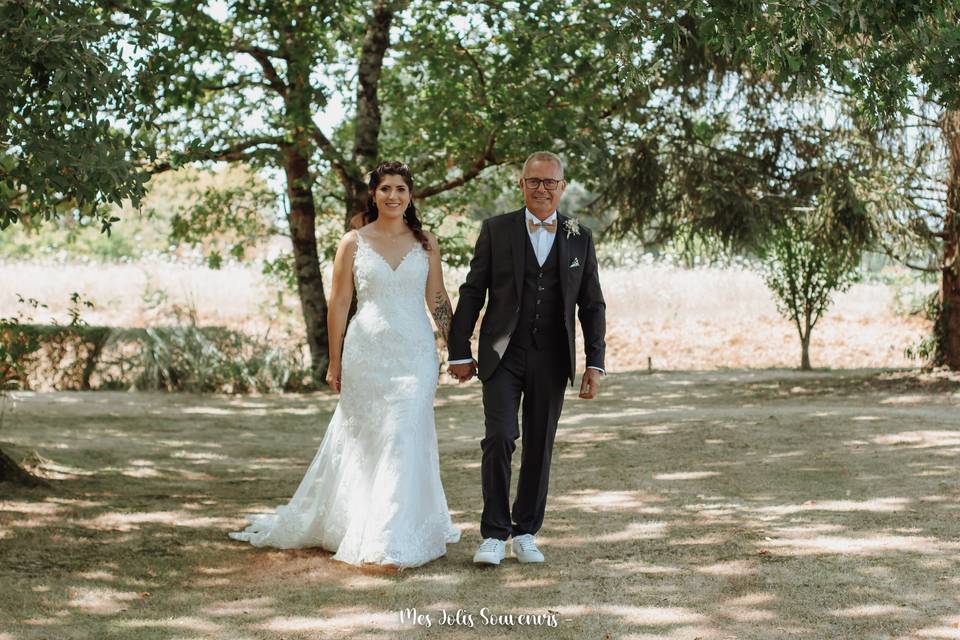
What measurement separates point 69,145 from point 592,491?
166 inches

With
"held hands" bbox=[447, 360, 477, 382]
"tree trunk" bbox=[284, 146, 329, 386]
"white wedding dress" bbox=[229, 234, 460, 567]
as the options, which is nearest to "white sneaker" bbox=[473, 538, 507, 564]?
"white wedding dress" bbox=[229, 234, 460, 567]

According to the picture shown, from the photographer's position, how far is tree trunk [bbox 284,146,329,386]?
1694 cm

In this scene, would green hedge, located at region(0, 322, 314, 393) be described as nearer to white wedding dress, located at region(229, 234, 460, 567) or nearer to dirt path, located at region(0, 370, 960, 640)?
dirt path, located at region(0, 370, 960, 640)

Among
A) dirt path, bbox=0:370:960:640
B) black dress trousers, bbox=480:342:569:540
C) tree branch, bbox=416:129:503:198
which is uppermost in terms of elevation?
tree branch, bbox=416:129:503:198

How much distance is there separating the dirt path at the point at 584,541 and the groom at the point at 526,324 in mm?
475

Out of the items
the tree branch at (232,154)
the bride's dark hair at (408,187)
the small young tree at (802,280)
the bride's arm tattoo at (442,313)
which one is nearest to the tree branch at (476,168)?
the tree branch at (232,154)

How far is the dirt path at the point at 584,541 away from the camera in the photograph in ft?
15.6

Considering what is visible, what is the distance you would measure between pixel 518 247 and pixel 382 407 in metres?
1.14

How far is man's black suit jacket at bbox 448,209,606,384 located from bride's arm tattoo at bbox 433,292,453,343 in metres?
0.44

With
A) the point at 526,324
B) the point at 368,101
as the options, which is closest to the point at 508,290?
the point at 526,324

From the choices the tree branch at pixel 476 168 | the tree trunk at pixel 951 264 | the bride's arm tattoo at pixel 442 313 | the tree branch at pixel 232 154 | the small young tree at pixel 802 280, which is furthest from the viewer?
the small young tree at pixel 802 280

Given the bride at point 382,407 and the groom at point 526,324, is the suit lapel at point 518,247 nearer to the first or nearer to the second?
the groom at point 526,324

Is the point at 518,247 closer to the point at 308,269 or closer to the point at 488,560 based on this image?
the point at 488,560

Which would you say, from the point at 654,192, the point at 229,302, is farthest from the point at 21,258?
the point at 654,192
